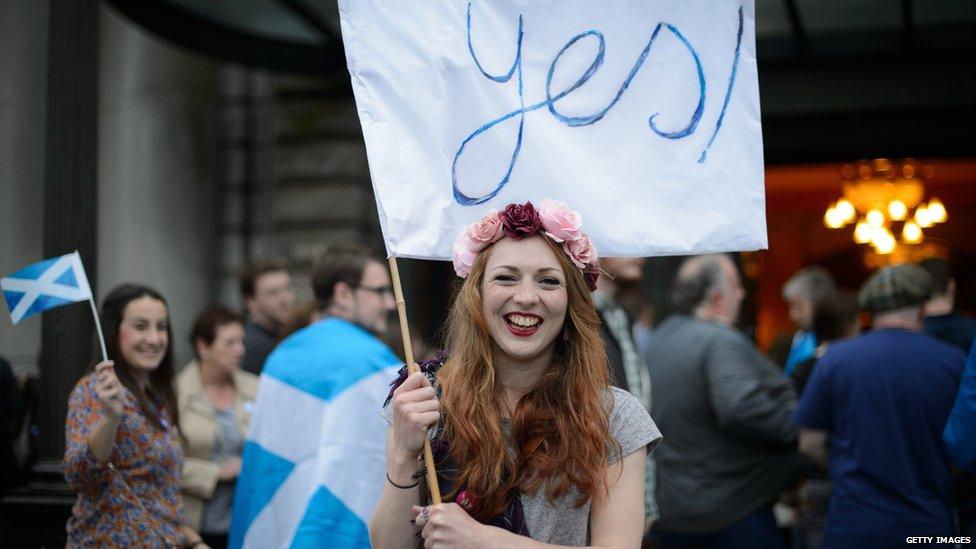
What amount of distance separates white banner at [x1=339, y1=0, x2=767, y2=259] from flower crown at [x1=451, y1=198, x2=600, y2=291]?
19cm

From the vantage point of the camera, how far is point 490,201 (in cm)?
289

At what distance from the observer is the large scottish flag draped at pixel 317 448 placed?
13.9 feet

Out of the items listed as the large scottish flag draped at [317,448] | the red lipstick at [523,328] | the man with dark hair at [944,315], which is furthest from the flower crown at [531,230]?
the man with dark hair at [944,315]

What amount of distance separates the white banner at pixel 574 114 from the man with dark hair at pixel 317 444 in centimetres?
172

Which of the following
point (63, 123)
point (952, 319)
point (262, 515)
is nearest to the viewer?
point (262, 515)

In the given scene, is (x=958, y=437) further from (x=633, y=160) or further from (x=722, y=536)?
(x=633, y=160)

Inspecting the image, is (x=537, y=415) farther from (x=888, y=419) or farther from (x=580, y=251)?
(x=888, y=419)

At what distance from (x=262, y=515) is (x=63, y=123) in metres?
2.05

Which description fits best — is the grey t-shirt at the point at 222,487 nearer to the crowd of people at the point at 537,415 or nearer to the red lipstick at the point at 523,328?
the crowd of people at the point at 537,415

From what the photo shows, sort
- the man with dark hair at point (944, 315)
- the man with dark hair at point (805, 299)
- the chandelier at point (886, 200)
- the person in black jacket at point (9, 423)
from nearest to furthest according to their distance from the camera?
the person in black jacket at point (9, 423)
the man with dark hair at point (944, 315)
the man with dark hair at point (805, 299)
the chandelier at point (886, 200)

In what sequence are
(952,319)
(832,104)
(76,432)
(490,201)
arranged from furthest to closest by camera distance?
(832,104)
(952,319)
(76,432)
(490,201)

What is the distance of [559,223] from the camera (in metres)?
2.57

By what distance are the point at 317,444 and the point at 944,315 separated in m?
3.48

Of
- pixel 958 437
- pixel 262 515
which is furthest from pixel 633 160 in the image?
pixel 262 515
